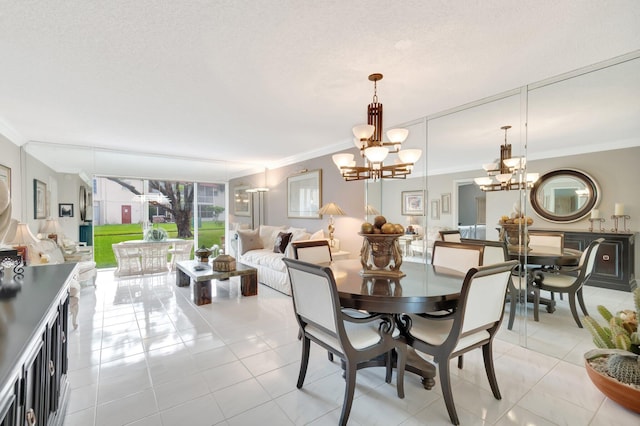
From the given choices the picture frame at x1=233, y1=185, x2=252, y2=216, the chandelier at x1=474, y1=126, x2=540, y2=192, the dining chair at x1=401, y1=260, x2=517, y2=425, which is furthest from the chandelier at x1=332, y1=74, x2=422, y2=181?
the picture frame at x1=233, y1=185, x2=252, y2=216

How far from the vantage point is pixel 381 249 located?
7.19 ft

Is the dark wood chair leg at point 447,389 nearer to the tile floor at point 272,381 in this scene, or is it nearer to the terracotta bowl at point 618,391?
the tile floor at point 272,381

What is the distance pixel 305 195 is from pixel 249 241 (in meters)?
1.42

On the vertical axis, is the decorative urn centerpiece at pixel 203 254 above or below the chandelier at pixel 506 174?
below

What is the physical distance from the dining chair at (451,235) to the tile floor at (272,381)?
1051mm

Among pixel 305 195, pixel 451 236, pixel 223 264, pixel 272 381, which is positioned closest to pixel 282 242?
pixel 305 195

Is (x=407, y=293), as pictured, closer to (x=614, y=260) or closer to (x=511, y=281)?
(x=511, y=281)

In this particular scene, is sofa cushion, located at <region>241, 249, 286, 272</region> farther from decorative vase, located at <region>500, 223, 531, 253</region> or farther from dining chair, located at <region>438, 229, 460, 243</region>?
decorative vase, located at <region>500, 223, 531, 253</region>

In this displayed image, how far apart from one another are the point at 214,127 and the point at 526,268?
4.05 m

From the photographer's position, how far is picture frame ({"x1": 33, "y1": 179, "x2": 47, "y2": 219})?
4.56 meters

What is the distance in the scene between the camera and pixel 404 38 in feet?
6.33

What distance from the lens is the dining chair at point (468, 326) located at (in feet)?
5.50

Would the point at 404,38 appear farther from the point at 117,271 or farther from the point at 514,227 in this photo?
the point at 117,271

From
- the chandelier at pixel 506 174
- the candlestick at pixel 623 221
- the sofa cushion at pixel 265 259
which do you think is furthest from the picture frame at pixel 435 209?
the sofa cushion at pixel 265 259
